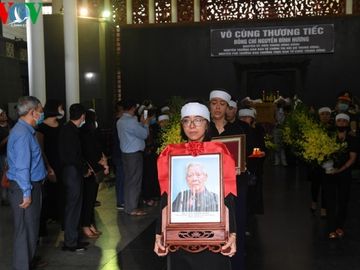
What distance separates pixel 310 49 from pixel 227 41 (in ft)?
7.52

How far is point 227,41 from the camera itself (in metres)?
14.0

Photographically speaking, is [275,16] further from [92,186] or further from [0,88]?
[92,186]

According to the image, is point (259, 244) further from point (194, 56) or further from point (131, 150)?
point (194, 56)

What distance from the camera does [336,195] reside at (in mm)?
6035

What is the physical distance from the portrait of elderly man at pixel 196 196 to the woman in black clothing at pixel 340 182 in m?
3.38

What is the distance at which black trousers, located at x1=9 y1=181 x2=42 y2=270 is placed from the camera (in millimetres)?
4461

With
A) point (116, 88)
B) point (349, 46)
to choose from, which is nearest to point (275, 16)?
point (349, 46)

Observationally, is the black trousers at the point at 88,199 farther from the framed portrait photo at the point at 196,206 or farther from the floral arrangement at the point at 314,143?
the framed portrait photo at the point at 196,206

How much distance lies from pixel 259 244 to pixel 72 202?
2.19 metres

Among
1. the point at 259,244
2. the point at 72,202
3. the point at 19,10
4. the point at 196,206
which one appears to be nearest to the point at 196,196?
the point at 196,206

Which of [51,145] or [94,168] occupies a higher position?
→ [51,145]

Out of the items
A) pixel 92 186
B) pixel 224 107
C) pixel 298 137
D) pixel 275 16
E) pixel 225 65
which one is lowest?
pixel 92 186

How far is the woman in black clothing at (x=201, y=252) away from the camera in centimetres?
290

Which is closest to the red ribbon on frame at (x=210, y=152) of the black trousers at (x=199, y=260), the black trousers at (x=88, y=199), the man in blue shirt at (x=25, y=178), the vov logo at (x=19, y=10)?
the black trousers at (x=199, y=260)
